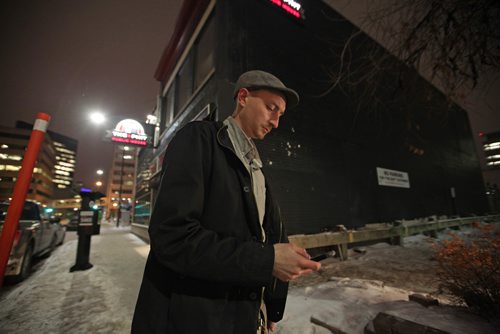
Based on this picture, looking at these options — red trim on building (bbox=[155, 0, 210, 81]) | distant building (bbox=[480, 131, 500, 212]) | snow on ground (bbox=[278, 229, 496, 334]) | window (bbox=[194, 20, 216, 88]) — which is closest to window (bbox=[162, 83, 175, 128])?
red trim on building (bbox=[155, 0, 210, 81])

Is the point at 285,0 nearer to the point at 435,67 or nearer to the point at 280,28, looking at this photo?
the point at 280,28

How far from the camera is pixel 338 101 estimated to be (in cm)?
963

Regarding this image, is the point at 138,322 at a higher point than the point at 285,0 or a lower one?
lower

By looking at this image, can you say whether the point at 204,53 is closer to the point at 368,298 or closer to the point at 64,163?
the point at 368,298

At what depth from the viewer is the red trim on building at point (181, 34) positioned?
9.00 meters

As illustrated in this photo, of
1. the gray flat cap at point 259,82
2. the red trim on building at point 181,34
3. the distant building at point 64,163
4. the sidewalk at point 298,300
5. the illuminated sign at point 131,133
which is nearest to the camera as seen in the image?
the gray flat cap at point 259,82

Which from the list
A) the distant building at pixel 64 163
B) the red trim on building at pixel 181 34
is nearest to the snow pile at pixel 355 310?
the red trim on building at pixel 181 34

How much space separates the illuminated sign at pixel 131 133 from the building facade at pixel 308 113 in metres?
1.24

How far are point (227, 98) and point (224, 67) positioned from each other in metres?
1.01

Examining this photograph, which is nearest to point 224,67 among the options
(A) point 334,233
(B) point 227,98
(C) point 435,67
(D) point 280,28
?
(B) point 227,98

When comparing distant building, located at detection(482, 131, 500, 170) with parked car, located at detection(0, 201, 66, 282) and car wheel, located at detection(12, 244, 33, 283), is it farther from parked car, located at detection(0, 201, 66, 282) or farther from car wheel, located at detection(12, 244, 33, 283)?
car wheel, located at detection(12, 244, 33, 283)

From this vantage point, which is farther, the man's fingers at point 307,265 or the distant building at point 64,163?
the distant building at point 64,163

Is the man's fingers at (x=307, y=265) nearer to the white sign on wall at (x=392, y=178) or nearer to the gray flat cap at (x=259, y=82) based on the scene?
the gray flat cap at (x=259, y=82)

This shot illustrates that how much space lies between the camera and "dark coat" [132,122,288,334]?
2.98ft
